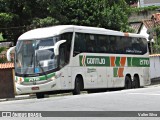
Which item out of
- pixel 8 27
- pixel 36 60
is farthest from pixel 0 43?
pixel 36 60

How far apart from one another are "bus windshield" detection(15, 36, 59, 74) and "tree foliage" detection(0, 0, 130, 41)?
46.1ft

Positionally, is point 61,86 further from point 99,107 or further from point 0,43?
point 0,43

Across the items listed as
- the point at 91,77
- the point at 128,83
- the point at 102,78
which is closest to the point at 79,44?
the point at 91,77

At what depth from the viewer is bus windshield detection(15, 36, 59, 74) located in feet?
71.5

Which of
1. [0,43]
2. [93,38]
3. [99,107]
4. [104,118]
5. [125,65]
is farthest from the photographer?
[0,43]

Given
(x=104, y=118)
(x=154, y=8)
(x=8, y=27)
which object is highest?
(x=154, y=8)

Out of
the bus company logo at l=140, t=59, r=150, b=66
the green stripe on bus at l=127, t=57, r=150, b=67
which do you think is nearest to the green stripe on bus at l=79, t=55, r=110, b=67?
the green stripe on bus at l=127, t=57, r=150, b=67

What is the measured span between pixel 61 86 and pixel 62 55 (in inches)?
59.5

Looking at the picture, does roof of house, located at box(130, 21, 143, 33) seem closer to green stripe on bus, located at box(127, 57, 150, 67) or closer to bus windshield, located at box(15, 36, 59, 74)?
green stripe on bus, located at box(127, 57, 150, 67)

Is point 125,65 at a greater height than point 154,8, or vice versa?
point 154,8

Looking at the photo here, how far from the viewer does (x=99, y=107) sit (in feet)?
45.8

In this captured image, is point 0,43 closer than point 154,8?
Yes

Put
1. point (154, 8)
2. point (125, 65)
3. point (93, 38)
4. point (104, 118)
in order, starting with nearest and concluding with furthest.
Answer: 1. point (104, 118)
2. point (93, 38)
3. point (125, 65)
4. point (154, 8)

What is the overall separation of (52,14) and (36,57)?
1661 centimetres
